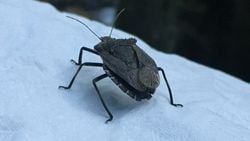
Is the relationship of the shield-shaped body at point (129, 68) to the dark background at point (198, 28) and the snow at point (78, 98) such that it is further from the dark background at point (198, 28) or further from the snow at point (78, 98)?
the dark background at point (198, 28)

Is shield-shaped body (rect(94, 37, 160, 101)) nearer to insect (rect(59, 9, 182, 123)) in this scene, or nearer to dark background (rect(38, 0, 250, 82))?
insect (rect(59, 9, 182, 123))

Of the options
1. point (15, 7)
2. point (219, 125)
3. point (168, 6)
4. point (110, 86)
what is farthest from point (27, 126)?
point (168, 6)

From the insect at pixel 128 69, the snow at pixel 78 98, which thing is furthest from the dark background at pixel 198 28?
the insect at pixel 128 69

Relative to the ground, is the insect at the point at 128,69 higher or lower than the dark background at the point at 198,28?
higher

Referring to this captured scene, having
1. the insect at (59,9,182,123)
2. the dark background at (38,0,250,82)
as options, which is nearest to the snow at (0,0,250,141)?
the insect at (59,9,182,123)

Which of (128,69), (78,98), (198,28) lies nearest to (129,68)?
(128,69)

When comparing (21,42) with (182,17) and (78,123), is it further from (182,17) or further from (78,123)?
(182,17)
